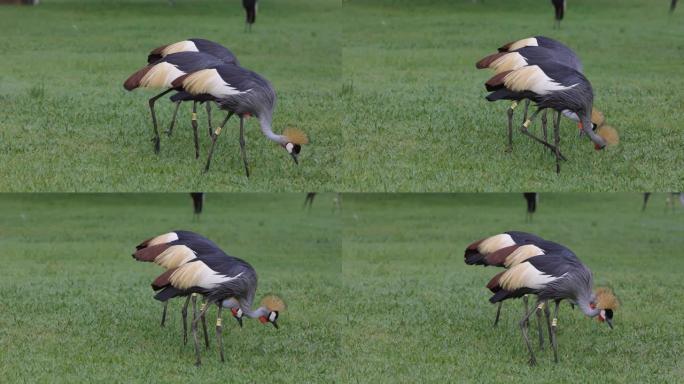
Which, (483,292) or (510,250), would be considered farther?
(483,292)

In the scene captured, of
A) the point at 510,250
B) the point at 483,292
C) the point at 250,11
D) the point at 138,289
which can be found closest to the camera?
the point at 510,250

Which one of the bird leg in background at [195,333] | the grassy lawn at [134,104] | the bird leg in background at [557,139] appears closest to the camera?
the bird leg in background at [195,333]

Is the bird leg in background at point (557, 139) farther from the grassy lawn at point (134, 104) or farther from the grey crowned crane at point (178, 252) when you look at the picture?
the grey crowned crane at point (178, 252)

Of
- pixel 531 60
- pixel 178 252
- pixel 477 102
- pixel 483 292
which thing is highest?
pixel 531 60

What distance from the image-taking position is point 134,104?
56.2ft

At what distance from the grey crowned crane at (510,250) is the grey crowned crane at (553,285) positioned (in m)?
0.22

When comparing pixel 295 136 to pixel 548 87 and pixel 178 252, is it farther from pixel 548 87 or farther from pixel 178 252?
pixel 548 87

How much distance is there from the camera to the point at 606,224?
848 inches

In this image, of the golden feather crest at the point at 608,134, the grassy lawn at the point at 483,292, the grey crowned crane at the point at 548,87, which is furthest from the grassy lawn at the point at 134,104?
the golden feather crest at the point at 608,134

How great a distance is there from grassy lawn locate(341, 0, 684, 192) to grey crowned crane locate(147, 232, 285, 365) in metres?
2.09

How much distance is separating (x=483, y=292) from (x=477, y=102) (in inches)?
96.5

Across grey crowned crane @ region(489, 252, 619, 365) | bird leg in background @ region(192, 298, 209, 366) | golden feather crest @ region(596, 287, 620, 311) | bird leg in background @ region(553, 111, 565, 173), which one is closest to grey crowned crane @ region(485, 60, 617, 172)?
bird leg in background @ region(553, 111, 565, 173)

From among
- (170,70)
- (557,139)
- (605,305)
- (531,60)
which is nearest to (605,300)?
(605,305)

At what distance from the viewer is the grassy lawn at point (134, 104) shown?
14.8m
